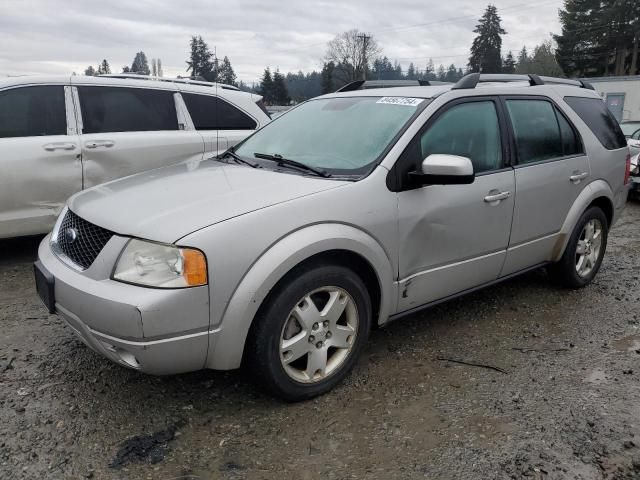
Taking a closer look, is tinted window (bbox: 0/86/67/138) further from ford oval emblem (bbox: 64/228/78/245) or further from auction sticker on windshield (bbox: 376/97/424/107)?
auction sticker on windshield (bbox: 376/97/424/107)

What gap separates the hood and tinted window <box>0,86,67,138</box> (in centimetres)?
210

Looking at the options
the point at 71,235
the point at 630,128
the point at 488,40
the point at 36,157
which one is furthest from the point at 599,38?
the point at 71,235

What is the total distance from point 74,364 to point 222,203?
149 cm

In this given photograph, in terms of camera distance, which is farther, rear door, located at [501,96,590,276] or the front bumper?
rear door, located at [501,96,590,276]

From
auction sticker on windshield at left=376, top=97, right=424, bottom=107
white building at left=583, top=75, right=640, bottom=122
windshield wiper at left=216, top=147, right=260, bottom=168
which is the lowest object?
windshield wiper at left=216, top=147, right=260, bottom=168

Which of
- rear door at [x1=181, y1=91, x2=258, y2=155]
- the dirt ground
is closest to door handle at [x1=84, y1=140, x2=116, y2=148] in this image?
rear door at [x1=181, y1=91, x2=258, y2=155]

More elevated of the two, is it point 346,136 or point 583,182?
point 346,136

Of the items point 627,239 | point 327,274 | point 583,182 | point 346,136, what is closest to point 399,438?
point 327,274

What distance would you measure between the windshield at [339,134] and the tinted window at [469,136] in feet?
0.64

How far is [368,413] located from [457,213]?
52.0 inches

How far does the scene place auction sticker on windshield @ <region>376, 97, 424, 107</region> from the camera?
342cm

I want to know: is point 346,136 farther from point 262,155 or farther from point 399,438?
point 399,438

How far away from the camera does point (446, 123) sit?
344 cm

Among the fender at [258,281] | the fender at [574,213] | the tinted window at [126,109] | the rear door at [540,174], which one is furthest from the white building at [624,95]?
the fender at [258,281]
